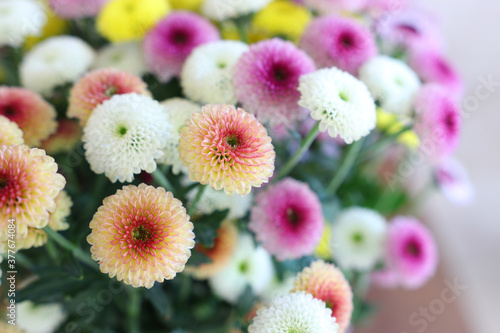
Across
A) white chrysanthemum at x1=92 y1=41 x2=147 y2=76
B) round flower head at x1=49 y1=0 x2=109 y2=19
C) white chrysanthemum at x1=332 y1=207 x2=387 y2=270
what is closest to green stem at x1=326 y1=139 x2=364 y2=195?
white chrysanthemum at x1=332 y1=207 x2=387 y2=270

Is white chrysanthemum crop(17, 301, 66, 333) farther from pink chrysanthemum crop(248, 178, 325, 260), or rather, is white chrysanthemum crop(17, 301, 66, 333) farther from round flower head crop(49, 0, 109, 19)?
round flower head crop(49, 0, 109, 19)

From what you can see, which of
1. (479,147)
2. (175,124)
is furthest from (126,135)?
(479,147)

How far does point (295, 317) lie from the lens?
0.30m

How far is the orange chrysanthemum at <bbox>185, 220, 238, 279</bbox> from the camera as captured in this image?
43 cm

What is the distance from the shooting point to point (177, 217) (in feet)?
0.95

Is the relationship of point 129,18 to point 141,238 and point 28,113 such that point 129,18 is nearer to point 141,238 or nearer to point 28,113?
point 28,113

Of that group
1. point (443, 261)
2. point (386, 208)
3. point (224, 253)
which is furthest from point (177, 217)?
point (443, 261)

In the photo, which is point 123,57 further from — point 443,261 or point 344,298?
point 443,261

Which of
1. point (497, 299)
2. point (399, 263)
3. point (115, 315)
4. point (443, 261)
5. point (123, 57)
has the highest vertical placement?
point (123, 57)

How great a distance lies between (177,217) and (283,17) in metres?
A: 0.36

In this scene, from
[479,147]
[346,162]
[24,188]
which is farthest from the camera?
[479,147]

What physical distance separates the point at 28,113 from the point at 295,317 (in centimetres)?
31

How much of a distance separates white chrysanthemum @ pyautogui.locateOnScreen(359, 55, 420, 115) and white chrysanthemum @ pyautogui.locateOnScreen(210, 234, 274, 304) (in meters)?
0.22

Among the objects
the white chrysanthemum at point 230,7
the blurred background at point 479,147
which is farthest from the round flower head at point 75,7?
the blurred background at point 479,147
